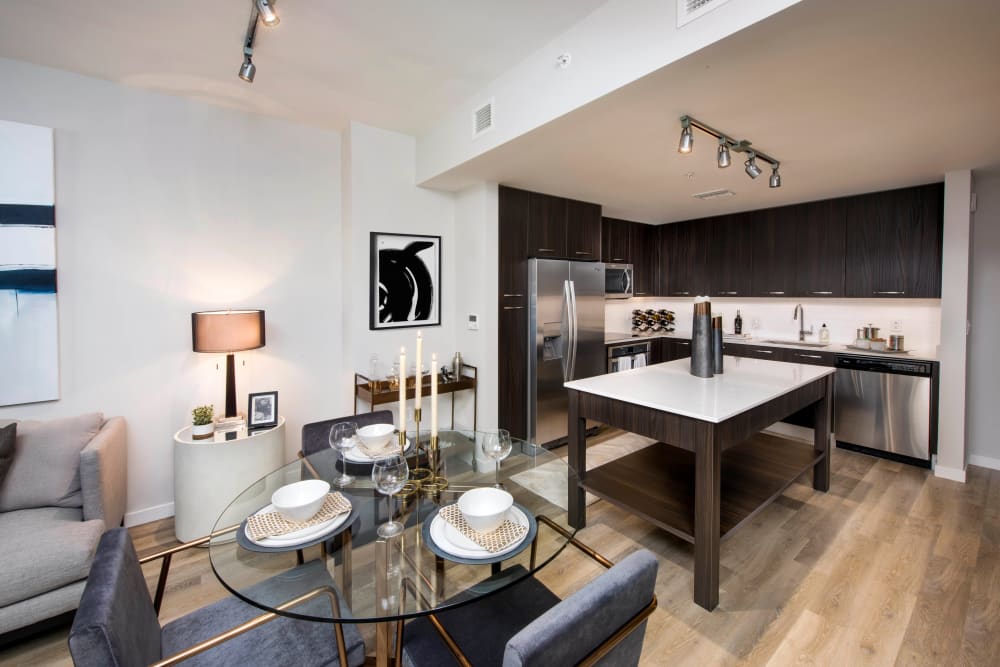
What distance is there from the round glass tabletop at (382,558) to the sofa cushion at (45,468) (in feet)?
4.19

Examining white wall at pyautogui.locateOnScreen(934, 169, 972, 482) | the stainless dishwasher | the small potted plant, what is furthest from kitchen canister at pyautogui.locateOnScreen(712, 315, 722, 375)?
the small potted plant

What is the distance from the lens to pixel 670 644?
5.88 feet

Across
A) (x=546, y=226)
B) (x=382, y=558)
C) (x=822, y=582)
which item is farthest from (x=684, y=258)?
(x=382, y=558)

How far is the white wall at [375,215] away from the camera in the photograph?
324 centimetres

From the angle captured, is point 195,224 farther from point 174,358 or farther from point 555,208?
point 555,208

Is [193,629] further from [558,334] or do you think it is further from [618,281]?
[618,281]

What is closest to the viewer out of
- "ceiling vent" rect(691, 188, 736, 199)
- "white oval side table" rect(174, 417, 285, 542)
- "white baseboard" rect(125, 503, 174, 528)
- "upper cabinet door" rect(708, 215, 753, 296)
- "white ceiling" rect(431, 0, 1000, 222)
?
"white ceiling" rect(431, 0, 1000, 222)

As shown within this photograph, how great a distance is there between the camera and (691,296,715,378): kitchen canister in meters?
2.68

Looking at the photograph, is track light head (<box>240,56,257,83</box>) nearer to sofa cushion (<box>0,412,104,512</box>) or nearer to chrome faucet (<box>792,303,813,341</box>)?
sofa cushion (<box>0,412,104,512</box>)

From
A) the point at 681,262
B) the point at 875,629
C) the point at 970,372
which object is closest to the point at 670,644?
the point at 875,629

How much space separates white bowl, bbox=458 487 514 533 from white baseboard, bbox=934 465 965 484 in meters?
4.10

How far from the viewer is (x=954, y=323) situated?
3.31 meters

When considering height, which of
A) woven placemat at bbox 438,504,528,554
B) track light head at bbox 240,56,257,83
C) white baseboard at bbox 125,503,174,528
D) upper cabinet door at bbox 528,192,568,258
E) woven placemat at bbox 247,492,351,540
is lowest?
white baseboard at bbox 125,503,174,528

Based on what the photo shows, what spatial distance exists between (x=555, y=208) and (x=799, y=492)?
3061 mm
